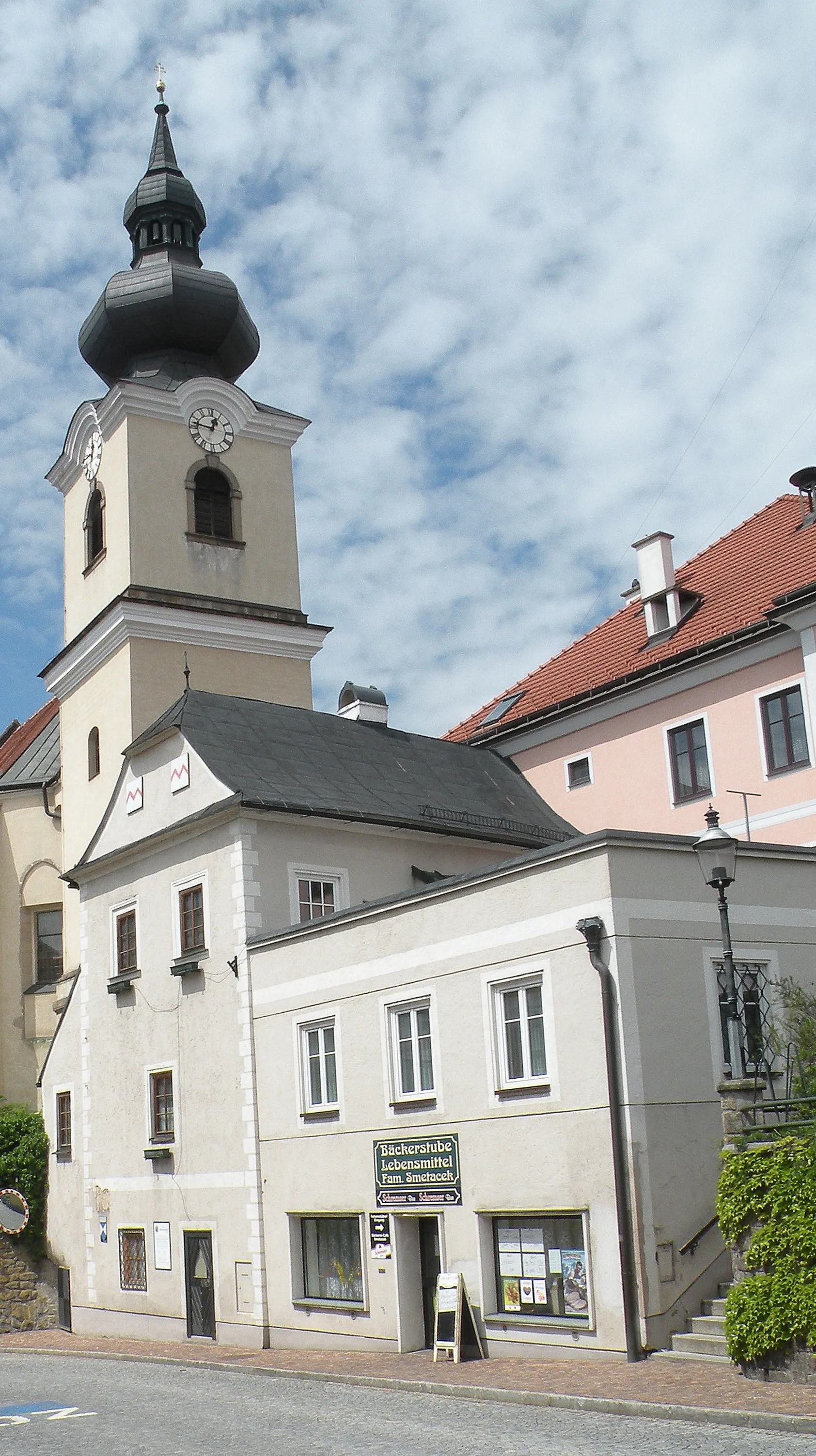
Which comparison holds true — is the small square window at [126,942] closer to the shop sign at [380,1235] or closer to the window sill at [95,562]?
the shop sign at [380,1235]

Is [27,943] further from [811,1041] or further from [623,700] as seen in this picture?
[811,1041]

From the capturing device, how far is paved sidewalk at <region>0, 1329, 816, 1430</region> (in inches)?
550

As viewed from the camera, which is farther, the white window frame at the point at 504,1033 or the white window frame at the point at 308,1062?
the white window frame at the point at 308,1062

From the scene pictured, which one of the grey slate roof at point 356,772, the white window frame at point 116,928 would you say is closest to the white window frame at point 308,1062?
the grey slate roof at point 356,772

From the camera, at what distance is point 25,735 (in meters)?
49.2

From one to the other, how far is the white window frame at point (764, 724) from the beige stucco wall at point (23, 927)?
19990 mm

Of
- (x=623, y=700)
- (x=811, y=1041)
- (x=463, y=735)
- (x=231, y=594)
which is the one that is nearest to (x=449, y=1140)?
(x=811, y=1041)

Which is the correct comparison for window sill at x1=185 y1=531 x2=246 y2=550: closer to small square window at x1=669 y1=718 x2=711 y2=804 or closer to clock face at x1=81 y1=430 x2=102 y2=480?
clock face at x1=81 y1=430 x2=102 y2=480

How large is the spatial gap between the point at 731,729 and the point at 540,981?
35.1 feet

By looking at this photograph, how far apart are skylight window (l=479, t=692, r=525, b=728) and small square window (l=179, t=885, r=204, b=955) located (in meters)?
11.2

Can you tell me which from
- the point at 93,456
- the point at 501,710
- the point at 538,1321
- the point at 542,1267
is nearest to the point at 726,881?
the point at 542,1267

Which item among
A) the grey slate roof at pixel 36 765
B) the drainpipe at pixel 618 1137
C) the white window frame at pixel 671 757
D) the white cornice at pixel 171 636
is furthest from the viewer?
the grey slate roof at pixel 36 765

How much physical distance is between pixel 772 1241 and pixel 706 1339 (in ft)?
6.10

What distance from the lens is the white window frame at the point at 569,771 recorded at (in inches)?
1262
